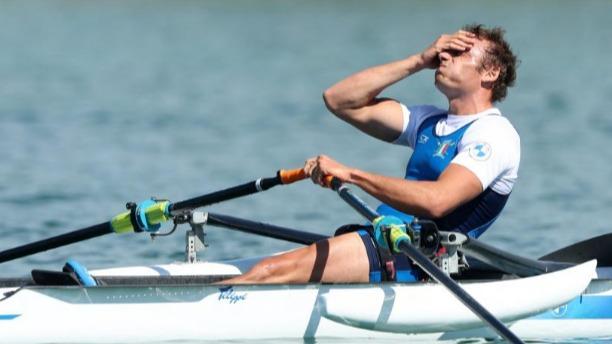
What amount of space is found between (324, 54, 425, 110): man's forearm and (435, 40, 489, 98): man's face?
0.79ft

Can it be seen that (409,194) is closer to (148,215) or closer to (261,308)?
(261,308)

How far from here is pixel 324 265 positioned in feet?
28.9

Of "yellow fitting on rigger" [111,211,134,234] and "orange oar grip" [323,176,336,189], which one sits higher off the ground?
"yellow fitting on rigger" [111,211,134,234]

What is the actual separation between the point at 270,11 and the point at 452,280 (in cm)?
4527

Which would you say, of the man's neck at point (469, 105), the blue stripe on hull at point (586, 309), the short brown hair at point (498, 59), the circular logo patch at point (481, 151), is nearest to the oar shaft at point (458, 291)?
the circular logo patch at point (481, 151)

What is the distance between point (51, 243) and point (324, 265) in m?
2.20

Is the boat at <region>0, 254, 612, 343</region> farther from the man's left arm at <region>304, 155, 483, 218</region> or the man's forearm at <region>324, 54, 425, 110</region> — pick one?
the man's forearm at <region>324, 54, 425, 110</region>

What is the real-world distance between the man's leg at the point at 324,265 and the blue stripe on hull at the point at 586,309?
1.17 m

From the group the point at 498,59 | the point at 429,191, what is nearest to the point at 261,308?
the point at 429,191

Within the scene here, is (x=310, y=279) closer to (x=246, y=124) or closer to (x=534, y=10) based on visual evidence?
(x=246, y=124)

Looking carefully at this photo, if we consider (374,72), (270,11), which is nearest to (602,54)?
(270,11)

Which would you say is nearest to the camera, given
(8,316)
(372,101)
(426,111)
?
(8,316)

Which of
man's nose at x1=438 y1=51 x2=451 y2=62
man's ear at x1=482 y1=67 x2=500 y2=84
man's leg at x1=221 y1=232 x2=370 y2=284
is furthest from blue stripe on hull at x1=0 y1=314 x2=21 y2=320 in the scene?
man's ear at x1=482 y1=67 x2=500 y2=84

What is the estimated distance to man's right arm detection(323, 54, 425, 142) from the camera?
31.5ft
